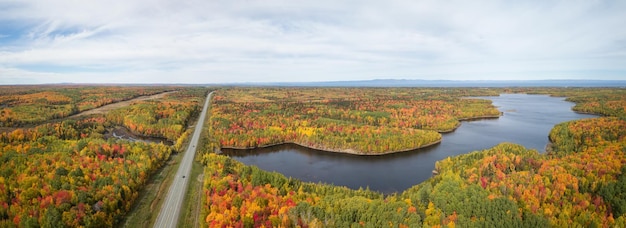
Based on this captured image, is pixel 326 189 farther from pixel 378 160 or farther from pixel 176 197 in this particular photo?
pixel 378 160

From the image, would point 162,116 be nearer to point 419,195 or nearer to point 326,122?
point 326,122

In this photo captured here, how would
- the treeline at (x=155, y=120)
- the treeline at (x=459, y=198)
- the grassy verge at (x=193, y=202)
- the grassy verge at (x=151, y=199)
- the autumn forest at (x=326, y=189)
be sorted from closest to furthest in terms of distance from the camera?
the treeline at (x=459, y=198), the autumn forest at (x=326, y=189), the grassy verge at (x=193, y=202), the grassy verge at (x=151, y=199), the treeline at (x=155, y=120)

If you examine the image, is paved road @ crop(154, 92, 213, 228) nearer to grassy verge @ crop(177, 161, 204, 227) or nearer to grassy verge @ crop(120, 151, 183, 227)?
grassy verge @ crop(177, 161, 204, 227)

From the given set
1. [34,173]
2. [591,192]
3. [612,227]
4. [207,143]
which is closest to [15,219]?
[34,173]

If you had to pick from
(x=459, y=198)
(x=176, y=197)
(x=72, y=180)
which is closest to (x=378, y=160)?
(x=459, y=198)

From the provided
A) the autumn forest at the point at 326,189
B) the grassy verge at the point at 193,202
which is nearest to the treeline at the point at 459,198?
the autumn forest at the point at 326,189

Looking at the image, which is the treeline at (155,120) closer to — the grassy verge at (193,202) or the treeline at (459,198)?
the grassy verge at (193,202)
